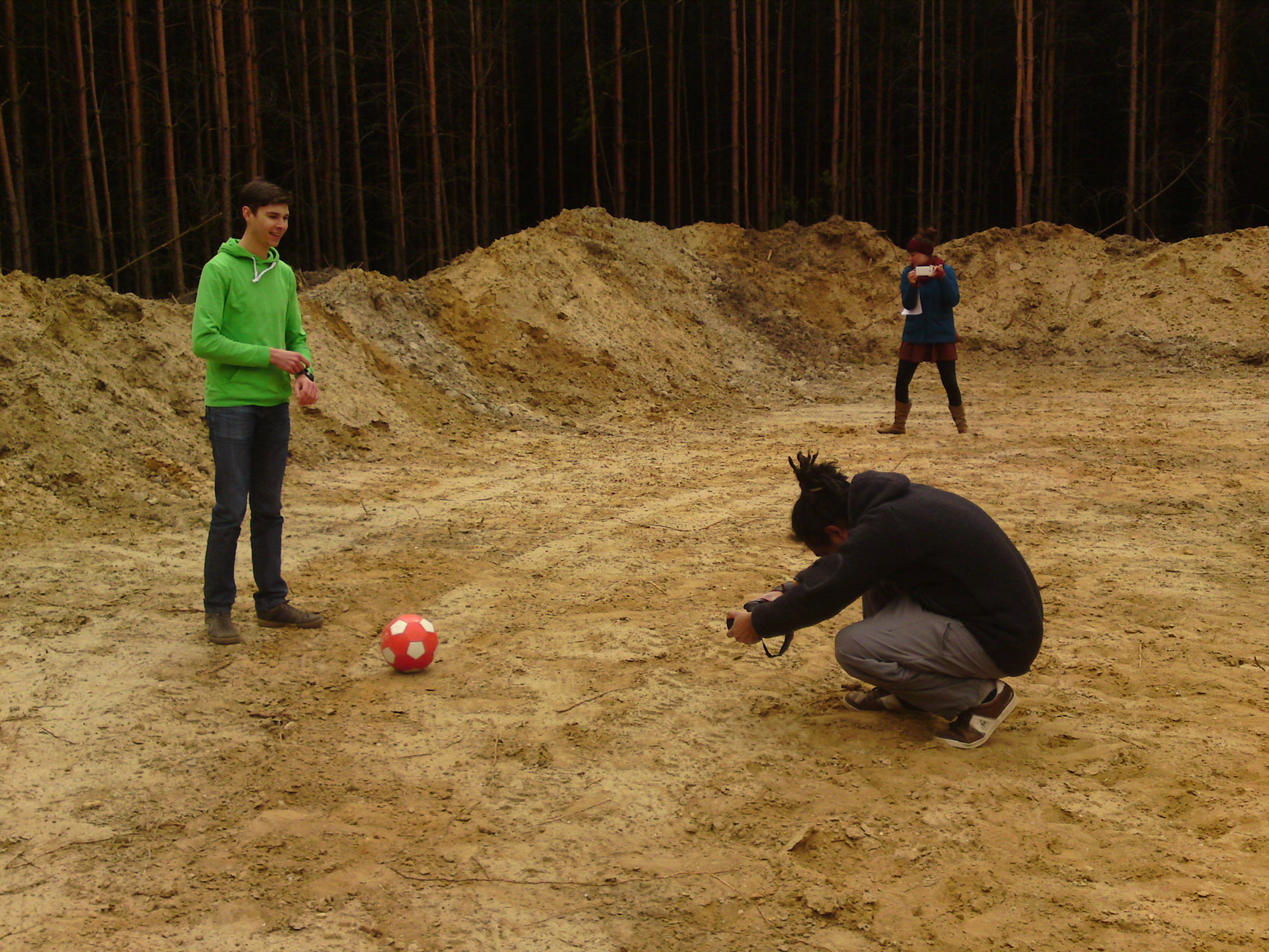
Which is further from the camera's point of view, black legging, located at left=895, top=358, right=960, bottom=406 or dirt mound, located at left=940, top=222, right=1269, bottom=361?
dirt mound, located at left=940, top=222, right=1269, bottom=361

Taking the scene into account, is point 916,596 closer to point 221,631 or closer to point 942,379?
point 221,631

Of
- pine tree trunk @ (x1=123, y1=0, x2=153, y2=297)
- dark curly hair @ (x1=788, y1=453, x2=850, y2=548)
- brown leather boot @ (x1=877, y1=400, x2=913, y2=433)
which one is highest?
pine tree trunk @ (x1=123, y1=0, x2=153, y2=297)

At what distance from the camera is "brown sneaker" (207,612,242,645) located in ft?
17.1

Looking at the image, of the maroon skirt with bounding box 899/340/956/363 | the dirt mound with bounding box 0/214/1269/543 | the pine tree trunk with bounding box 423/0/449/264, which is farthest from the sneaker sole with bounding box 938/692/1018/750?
the pine tree trunk with bounding box 423/0/449/264

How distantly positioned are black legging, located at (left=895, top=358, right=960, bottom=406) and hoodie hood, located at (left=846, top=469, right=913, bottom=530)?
23.5 ft

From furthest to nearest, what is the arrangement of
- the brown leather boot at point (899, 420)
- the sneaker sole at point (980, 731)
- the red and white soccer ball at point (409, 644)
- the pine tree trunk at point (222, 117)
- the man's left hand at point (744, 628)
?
the pine tree trunk at point (222, 117)
the brown leather boot at point (899, 420)
the red and white soccer ball at point (409, 644)
the sneaker sole at point (980, 731)
the man's left hand at point (744, 628)

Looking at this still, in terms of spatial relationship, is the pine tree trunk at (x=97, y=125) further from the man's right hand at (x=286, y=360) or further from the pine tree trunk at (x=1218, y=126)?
the pine tree trunk at (x=1218, y=126)

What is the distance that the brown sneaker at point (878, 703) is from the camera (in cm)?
446

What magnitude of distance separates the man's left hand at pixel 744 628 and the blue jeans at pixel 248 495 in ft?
8.22

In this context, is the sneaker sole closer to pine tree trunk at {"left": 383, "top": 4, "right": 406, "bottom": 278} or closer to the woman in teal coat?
the woman in teal coat

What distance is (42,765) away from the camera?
13.1 feet

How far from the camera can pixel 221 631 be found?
522 cm

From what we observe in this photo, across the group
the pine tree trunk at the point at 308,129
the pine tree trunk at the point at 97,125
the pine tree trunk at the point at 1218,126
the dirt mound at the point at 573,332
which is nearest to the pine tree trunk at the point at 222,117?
the dirt mound at the point at 573,332

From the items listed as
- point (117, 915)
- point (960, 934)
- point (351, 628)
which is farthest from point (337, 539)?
point (960, 934)
